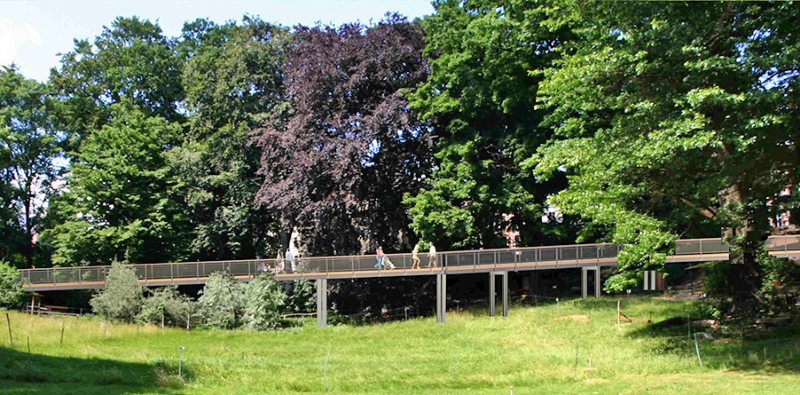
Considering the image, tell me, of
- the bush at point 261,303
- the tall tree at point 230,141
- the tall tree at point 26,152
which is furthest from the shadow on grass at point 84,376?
the tall tree at point 26,152

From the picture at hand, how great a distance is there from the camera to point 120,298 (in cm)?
3719

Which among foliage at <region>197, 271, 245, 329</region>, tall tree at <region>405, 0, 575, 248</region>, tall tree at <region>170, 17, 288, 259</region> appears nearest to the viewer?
foliage at <region>197, 271, 245, 329</region>

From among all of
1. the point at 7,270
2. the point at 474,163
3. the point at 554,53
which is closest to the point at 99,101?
the point at 7,270

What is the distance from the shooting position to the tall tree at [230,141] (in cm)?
4691

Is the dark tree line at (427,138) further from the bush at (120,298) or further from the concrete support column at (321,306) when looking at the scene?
the bush at (120,298)

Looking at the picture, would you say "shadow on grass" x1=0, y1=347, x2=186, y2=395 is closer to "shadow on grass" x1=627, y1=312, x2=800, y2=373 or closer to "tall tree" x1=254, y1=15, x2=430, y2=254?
"shadow on grass" x1=627, y1=312, x2=800, y2=373

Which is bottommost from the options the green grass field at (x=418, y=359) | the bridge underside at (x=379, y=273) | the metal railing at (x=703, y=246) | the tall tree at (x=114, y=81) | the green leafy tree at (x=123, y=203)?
the green grass field at (x=418, y=359)

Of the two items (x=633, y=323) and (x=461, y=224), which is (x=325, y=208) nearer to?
(x=461, y=224)

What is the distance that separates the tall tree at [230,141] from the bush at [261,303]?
892cm

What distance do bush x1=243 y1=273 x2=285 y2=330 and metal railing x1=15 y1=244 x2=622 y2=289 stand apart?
93cm

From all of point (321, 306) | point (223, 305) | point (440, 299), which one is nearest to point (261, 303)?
point (223, 305)

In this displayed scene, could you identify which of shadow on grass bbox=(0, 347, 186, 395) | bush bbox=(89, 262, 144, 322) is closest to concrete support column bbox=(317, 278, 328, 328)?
bush bbox=(89, 262, 144, 322)

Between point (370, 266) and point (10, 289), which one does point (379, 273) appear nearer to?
point (370, 266)

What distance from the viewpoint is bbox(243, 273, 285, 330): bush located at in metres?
37.1
